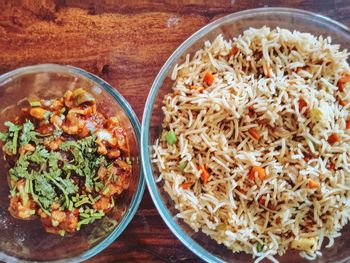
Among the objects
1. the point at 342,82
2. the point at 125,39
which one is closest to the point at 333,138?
the point at 342,82

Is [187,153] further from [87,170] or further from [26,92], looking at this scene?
[26,92]

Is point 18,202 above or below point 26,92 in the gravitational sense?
below

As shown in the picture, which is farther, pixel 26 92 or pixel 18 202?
pixel 26 92

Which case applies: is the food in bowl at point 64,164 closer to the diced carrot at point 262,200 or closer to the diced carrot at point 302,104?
the diced carrot at point 262,200

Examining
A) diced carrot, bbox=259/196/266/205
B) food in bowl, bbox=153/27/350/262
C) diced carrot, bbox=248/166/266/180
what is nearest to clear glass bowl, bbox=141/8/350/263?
food in bowl, bbox=153/27/350/262

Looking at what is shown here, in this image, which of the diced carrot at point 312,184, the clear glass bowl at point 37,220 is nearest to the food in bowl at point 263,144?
the diced carrot at point 312,184

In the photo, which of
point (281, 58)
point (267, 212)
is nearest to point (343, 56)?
point (281, 58)

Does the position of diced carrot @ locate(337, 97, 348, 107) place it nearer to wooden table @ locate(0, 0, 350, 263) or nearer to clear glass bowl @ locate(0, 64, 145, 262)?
wooden table @ locate(0, 0, 350, 263)
